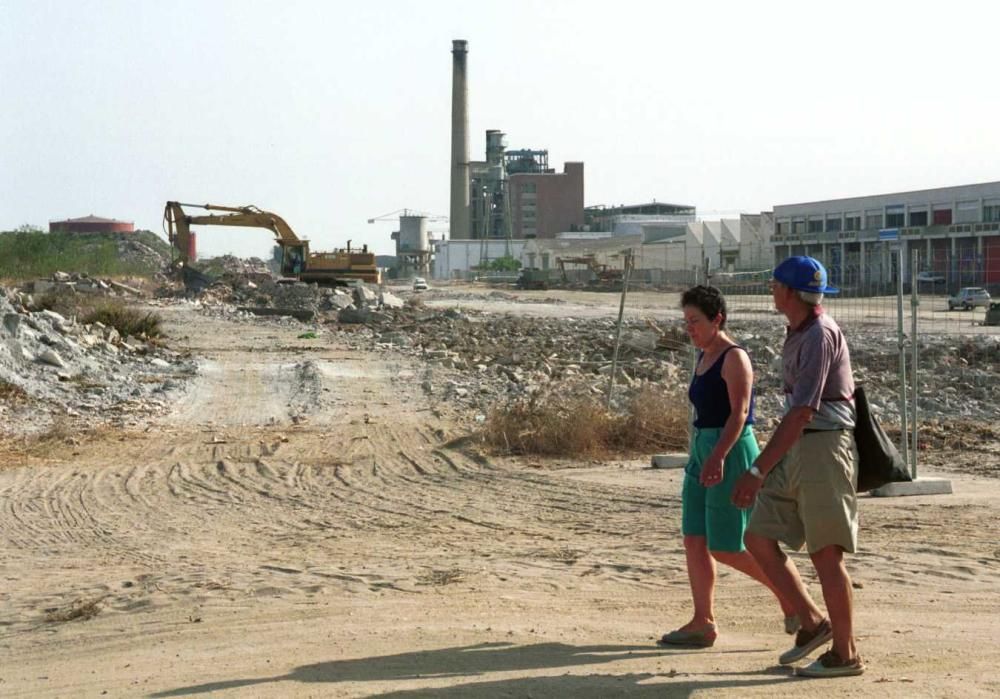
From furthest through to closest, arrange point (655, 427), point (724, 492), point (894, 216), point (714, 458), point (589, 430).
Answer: point (894, 216), point (655, 427), point (589, 430), point (724, 492), point (714, 458)

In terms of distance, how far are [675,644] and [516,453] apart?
852 cm

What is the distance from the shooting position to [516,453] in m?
14.9

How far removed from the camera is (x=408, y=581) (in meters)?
8.38

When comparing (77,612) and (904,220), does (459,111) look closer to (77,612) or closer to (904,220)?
(904,220)

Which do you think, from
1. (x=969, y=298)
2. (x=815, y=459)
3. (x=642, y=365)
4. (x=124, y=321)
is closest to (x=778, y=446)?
(x=815, y=459)

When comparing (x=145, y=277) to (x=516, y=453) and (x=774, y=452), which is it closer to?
(x=516, y=453)

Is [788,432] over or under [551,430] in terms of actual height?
over

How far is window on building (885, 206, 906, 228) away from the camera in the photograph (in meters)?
76.4

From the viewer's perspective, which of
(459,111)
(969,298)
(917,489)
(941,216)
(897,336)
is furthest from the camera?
(459,111)

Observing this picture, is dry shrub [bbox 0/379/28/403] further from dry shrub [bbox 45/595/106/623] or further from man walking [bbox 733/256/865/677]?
man walking [bbox 733/256/865/677]

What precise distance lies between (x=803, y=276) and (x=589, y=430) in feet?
30.4

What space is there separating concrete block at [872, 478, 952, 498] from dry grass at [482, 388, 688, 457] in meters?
3.38

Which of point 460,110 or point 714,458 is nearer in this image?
point 714,458

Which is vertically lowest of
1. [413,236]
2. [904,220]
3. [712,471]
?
[712,471]
